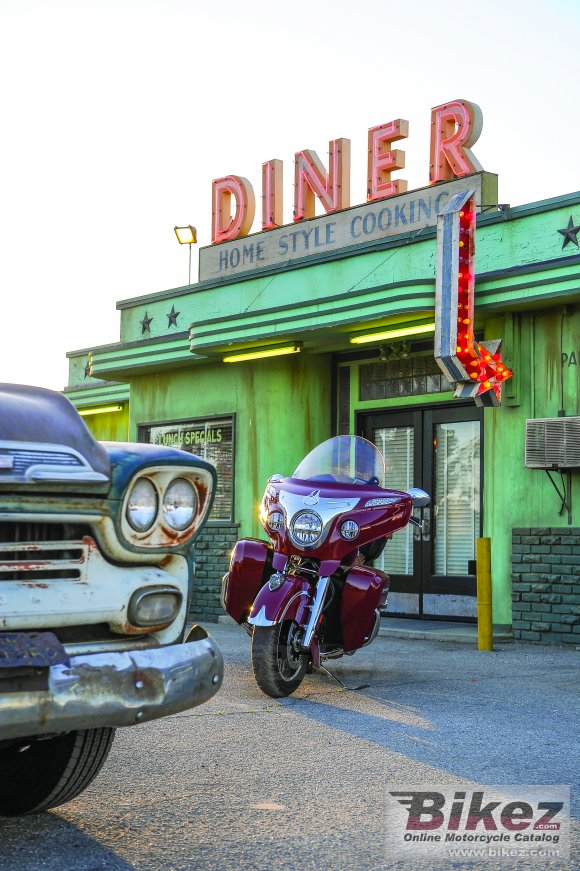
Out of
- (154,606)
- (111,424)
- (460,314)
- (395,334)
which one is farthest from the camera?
(111,424)

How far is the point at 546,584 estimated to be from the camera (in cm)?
1043

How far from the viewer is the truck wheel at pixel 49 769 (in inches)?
149

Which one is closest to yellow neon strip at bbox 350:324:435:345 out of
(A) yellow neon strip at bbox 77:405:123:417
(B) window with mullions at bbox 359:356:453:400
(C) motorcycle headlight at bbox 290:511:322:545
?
(B) window with mullions at bbox 359:356:453:400

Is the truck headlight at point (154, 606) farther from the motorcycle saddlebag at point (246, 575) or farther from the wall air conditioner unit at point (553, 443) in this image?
the wall air conditioner unit at point (553, 443)

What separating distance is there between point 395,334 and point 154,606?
861 centimetres

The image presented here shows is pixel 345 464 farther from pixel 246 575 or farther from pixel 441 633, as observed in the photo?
pixel 441 633

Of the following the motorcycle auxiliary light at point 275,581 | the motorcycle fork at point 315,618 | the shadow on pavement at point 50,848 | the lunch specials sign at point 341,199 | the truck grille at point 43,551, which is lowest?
the shadow on pavement at point 50,848

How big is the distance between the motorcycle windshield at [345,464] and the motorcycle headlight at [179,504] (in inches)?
145

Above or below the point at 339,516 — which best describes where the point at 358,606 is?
below

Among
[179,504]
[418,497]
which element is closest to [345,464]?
[418,497]

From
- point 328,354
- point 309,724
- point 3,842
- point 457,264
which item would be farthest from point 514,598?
point 3,842

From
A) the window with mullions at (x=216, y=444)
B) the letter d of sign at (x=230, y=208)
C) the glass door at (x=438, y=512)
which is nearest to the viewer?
the glass door at (x=438, y=512)

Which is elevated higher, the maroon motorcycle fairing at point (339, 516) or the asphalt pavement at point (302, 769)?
the maroon motorcycle fairing at point (339, 516)

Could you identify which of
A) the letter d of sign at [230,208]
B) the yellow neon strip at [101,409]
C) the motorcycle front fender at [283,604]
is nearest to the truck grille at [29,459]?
the motorcycle front fender at [283,604]
